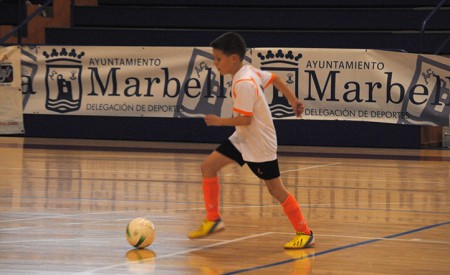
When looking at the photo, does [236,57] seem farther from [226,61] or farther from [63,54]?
[63,54]

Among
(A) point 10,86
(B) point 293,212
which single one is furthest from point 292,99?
(A) point 10,86

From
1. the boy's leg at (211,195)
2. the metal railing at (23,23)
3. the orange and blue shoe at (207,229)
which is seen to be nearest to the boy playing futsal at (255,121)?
the boy's leg at (211,195)

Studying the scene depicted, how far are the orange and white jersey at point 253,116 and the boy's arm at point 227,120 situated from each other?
3 cm

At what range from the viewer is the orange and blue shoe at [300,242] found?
605cm

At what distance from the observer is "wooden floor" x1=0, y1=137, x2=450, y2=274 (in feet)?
18.0

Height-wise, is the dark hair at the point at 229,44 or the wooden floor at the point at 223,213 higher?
the dark hair at the point at 229,44

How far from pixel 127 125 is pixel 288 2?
10.6ft

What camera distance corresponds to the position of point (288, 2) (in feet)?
53.8

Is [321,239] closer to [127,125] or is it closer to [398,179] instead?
[398,179]

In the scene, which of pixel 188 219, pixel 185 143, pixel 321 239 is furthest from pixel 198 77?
pixel 321 239

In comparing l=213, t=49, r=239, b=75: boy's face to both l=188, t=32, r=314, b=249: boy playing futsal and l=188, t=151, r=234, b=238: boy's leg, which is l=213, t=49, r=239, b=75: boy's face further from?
l=188, t=151, r=234, b=238: boy's leg

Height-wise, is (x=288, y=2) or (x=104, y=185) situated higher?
(x=288, y=2)

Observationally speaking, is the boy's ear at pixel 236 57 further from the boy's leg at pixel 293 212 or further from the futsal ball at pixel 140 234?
the futsal ball at pixel 140 234

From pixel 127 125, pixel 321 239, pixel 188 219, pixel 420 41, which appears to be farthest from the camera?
pixel 127 125
